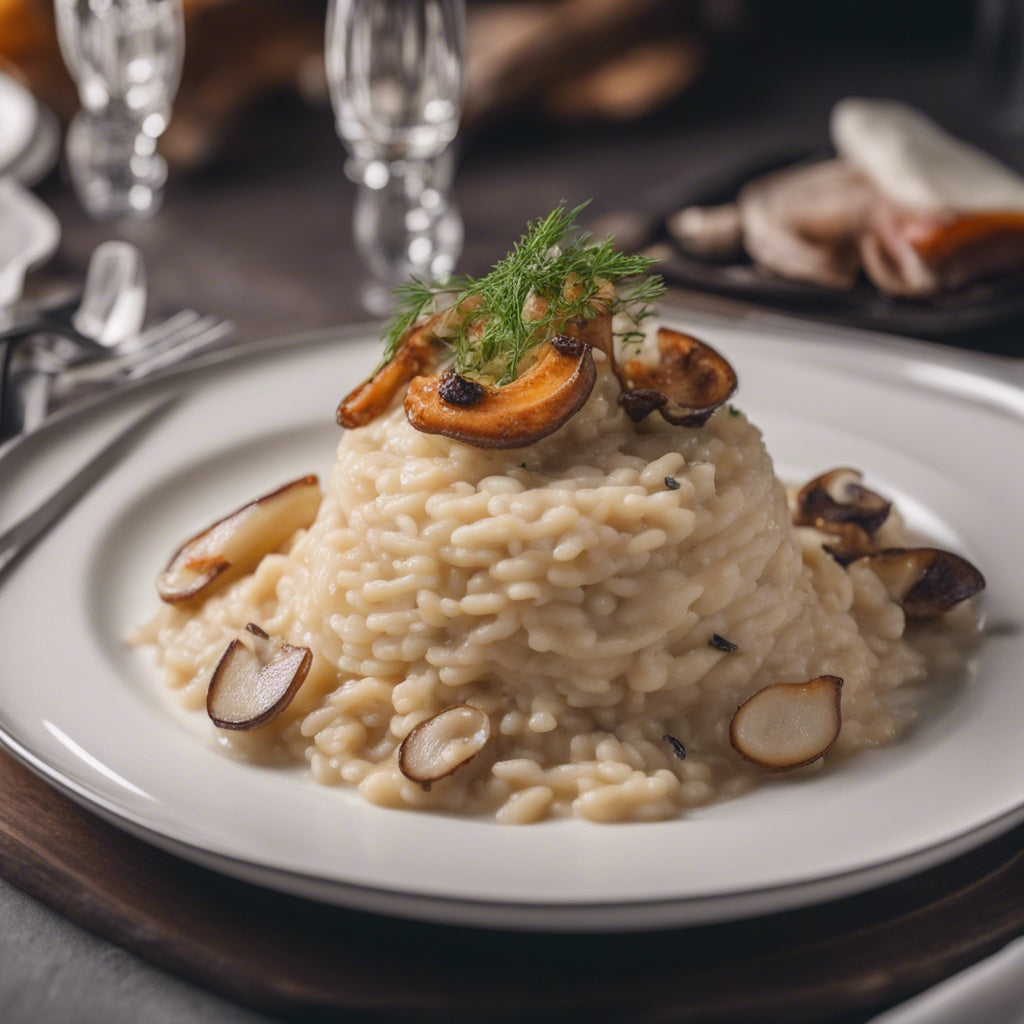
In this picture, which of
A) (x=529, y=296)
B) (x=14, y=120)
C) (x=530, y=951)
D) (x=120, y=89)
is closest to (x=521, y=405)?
(x=529, y=296)

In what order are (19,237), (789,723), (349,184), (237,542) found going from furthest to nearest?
(349,184) → (19,237) → (237,542) → (789,723)

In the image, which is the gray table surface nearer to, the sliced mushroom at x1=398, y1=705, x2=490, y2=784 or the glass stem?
the glass stem

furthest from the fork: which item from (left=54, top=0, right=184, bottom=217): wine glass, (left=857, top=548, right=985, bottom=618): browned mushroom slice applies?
(left=857, top=548, right=985, bottom=618): browned mushroom slice

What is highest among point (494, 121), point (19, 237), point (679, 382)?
point (679, 382)

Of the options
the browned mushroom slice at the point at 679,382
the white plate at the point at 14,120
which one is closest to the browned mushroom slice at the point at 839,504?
the browned mushroom slice at the point at 679,382

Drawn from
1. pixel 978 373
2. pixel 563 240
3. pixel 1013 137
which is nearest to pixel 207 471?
pixel 563 240

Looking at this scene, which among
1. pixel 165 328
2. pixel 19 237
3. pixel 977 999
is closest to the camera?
pixel 977 999

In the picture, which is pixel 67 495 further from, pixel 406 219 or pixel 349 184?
pixel 349 184
